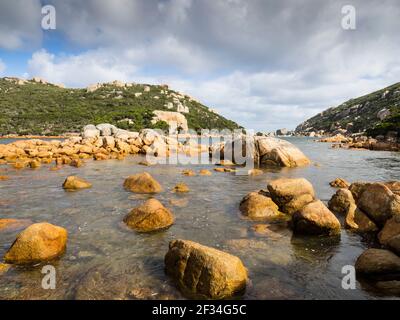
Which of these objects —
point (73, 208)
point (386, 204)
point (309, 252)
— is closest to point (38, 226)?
point (73, 208)

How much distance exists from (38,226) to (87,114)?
98.7 m

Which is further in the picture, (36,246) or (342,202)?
(342,202)

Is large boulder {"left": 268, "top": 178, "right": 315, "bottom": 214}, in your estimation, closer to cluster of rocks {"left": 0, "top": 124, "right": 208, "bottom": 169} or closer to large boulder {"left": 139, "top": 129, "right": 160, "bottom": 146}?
cluster of rocks {"left": 0, "top": 124, "right": 208, "bottom": 169}

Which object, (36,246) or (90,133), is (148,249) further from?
(90,133)

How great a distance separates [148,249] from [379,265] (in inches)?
225

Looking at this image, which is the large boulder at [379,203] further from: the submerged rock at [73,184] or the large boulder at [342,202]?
the submerged rock at [73,184]

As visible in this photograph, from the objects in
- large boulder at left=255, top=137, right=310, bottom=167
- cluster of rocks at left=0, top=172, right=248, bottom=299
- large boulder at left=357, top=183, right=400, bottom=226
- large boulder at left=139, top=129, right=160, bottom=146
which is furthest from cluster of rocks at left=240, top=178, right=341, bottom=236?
large boulder at left=139, top=129, right=160, bottom=146

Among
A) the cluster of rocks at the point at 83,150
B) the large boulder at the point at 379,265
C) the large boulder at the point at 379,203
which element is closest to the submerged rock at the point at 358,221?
the large boulder at the point at 379,203

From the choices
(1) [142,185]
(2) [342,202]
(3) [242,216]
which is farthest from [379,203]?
(1) [142,185]

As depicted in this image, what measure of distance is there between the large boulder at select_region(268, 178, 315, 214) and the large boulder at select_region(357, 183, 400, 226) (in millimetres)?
1931

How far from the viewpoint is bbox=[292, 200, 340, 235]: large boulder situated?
9.53 meters

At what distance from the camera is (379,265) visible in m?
6.88

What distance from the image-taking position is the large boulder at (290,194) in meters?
11.9

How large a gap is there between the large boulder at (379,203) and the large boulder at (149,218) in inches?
265
